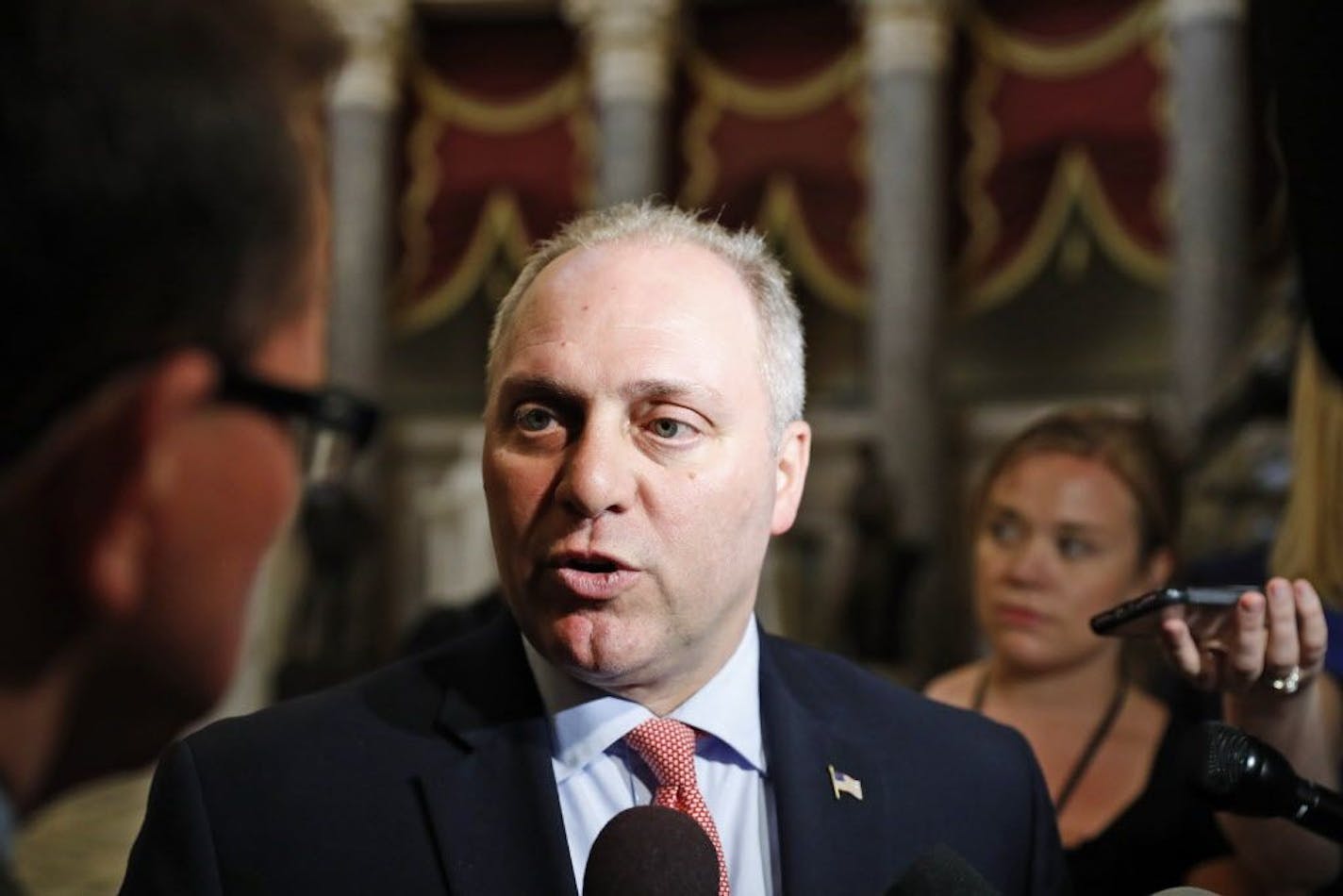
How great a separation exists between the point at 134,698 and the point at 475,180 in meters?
13.9

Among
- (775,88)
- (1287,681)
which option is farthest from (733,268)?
(775,88)

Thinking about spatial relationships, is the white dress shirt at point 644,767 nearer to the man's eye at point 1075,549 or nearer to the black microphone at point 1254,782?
the black microphone at point 1254,782

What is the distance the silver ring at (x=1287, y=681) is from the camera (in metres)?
1.48

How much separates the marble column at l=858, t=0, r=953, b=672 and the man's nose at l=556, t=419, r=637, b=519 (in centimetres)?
1073

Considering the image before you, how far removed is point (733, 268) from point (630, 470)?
285 mm

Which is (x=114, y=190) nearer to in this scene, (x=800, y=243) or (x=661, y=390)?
(x=661, y=390)

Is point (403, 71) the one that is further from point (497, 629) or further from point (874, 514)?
point (497, 629)

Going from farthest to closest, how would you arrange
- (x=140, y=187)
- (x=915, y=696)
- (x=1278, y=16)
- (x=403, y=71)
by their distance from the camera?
(x=403, y=71)
(x=915, y=696)
(x=1278, y=16)
(x=140, y=187)

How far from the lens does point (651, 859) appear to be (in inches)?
42.5

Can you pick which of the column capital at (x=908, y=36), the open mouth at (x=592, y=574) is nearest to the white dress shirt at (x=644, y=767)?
the open mouth at (x=592, y=574)

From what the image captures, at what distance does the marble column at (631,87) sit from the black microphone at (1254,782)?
12048 mm

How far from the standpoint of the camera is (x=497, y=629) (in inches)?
64.7

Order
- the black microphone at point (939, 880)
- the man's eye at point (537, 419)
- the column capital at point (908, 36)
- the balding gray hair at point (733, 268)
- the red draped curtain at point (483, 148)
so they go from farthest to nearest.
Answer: the red draped curtain at point (483, 148) → the column capital at point (908, 36) → the balding gray hair at point (733, 268) → the man's eye at point (537, 419) → the black microphone at point (939, 880)

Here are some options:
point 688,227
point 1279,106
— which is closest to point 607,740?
point 688,227
